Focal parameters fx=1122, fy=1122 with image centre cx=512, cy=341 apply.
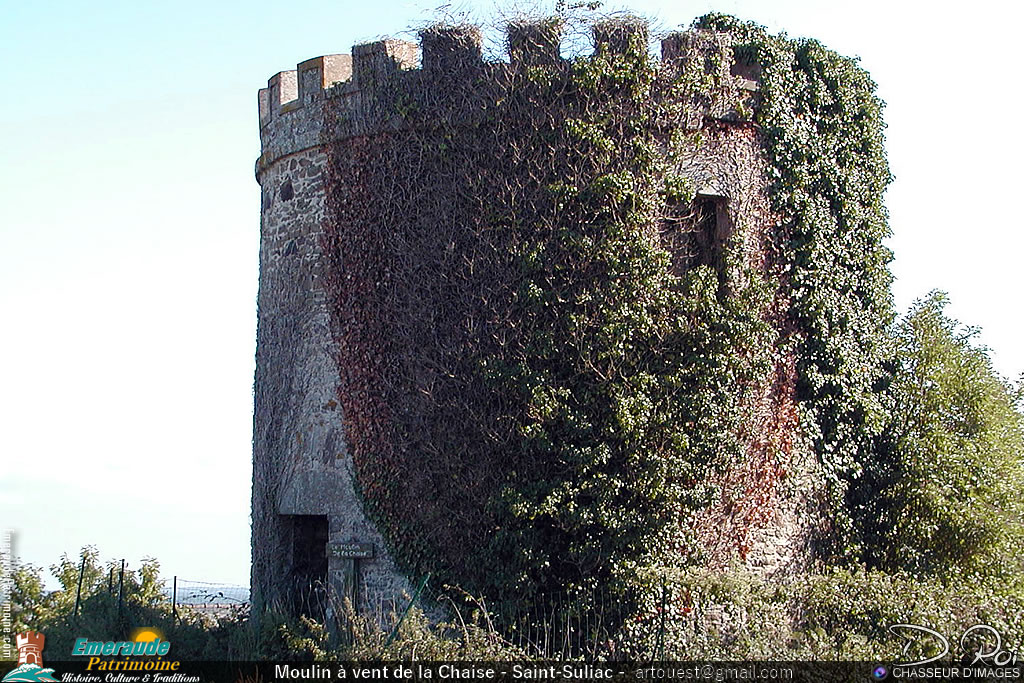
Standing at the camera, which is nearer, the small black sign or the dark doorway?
the small black sign

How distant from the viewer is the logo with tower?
11.0 metres

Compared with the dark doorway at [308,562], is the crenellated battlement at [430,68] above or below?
above

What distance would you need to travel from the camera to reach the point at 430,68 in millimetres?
12055

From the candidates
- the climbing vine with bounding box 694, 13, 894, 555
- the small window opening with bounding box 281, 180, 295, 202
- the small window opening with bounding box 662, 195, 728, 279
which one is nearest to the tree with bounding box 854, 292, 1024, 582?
the climbing vine with bounding box 694, 13, 894, 555

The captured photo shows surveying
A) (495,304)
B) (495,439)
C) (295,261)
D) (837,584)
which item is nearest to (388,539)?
(495,439)

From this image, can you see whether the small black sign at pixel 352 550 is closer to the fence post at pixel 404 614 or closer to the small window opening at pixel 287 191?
the fence post at pixel 404 614

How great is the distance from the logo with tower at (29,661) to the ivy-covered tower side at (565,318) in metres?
2.74

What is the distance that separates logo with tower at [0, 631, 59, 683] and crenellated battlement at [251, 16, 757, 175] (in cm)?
618

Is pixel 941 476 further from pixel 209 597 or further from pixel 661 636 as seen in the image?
pixel 209 597

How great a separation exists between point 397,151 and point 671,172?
2938 mm

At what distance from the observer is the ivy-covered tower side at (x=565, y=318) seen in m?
11.1

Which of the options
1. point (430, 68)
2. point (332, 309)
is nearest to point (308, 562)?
point (332, 309)

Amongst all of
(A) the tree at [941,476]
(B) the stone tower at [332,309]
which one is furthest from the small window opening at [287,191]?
(A) the tree at [941,476]

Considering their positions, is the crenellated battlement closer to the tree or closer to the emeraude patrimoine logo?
the tree
